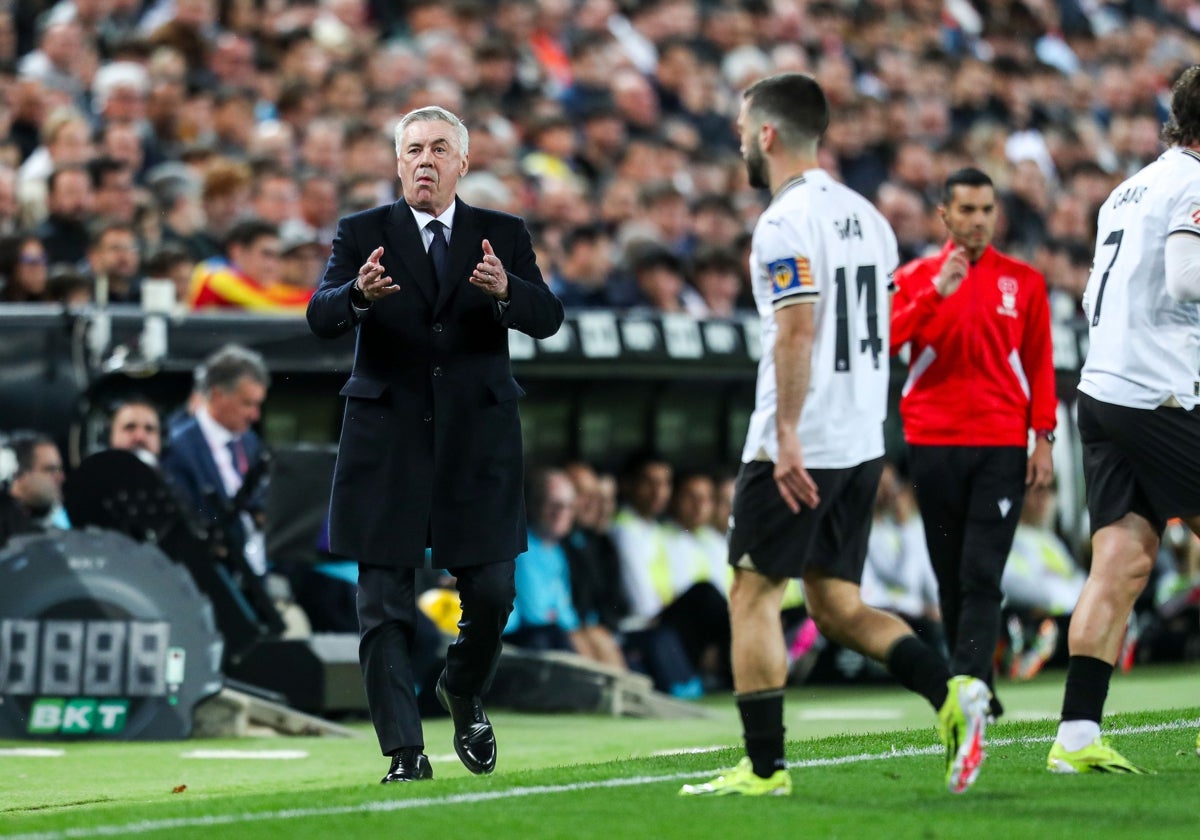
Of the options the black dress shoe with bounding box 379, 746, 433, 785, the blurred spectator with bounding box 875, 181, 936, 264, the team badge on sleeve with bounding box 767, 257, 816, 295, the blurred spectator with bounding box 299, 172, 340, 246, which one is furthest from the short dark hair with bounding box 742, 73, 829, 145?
the blurred spectator with bounding box 875, 181, 936, 264

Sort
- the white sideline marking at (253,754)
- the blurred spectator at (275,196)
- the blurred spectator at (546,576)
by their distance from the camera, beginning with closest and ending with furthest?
the white sideline marking at (253,754), the blurred spectator at (546,576), the blurred spectator at (275,196)

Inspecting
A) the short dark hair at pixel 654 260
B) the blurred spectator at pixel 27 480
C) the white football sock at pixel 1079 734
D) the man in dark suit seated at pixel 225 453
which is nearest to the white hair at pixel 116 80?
the short dark hair at pixel 654 260

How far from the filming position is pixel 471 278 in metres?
6.30

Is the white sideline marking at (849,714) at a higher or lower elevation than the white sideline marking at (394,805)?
lower

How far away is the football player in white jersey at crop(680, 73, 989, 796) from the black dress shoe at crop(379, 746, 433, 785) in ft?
3.13

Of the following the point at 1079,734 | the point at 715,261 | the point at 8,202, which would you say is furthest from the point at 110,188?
the point at 1079,734

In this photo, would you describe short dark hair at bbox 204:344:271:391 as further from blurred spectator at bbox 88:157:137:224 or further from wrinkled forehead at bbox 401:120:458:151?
wrinkled forehead at bbox 401:120:458:151

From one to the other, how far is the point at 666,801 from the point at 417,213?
2.08m

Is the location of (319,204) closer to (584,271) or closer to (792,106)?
(584,271)

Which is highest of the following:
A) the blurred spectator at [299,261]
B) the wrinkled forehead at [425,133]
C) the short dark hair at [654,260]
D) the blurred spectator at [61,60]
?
the blurred spectator at [61,60]

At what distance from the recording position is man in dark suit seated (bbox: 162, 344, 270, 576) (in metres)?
9.74

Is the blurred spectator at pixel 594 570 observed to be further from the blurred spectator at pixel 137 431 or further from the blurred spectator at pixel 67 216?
the blurred spectator at pixel 67 216

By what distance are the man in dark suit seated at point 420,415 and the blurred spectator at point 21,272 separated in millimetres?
4391

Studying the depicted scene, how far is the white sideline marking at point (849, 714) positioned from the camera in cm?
1030
